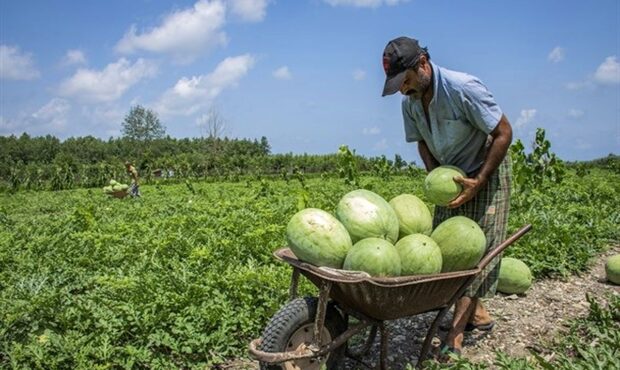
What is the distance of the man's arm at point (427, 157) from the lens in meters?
4.12

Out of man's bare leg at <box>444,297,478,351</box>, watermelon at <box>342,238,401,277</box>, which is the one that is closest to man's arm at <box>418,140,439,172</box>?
man's bare leg at <box>444,297,478,351</box>

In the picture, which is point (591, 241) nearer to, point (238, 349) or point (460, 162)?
point (460, 162)

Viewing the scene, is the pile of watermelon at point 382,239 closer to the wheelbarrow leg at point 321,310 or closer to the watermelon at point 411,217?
the watermelon at point 411,217

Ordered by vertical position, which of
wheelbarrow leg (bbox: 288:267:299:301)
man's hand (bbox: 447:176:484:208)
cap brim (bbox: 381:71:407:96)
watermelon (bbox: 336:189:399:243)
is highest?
cap brim (bbox: 381:71:407:96)

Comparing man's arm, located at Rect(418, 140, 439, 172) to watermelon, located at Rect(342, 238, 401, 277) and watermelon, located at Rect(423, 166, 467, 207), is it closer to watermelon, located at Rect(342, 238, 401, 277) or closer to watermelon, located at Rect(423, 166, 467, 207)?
watermelon, located at Rect(423, 166, 467, 207)

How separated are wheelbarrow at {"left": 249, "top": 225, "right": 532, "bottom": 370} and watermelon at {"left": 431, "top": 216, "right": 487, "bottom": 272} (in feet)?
0.28

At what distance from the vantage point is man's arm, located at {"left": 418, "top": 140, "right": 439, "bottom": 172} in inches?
162

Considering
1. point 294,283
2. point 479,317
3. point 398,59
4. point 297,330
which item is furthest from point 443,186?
point 479,317

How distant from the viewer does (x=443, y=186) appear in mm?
3504

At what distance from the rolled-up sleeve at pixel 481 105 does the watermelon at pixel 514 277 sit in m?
2.36

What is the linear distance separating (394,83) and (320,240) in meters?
1.18

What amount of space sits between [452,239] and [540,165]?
44.0ft

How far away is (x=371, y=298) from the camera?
2.96m

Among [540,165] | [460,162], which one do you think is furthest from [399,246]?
[540,165]
